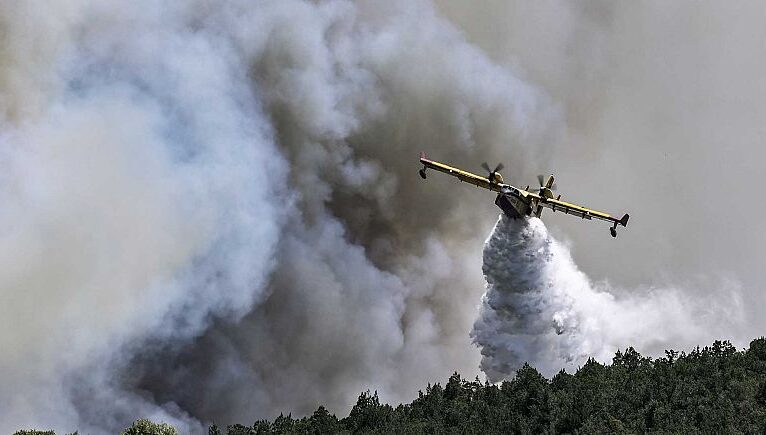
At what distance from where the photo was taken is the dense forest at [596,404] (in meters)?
129

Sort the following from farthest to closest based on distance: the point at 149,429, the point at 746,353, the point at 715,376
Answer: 1. the point at 746,353
2. the point at 715,376
3. the point at 149,429

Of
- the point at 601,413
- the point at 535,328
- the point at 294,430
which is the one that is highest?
the point at 535,328

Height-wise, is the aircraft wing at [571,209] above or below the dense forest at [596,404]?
above

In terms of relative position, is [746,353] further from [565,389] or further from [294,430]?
[294,430]

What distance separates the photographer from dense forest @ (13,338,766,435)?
129 m

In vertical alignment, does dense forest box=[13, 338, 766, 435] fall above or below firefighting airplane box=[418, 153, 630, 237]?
below

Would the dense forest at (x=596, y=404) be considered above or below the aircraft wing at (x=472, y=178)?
below

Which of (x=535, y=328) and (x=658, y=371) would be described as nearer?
(x=658, y=371)

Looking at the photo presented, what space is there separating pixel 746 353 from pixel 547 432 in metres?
30.9

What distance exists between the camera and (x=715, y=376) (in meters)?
142

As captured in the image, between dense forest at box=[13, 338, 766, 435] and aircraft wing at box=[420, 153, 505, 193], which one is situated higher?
aircraft wing at box=[420, 153, 505, 193]

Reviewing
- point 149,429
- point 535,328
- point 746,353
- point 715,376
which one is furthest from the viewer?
point 535,328

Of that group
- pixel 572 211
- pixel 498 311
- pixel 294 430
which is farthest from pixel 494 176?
pixel 294 430

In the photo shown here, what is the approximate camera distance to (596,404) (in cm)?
13462
